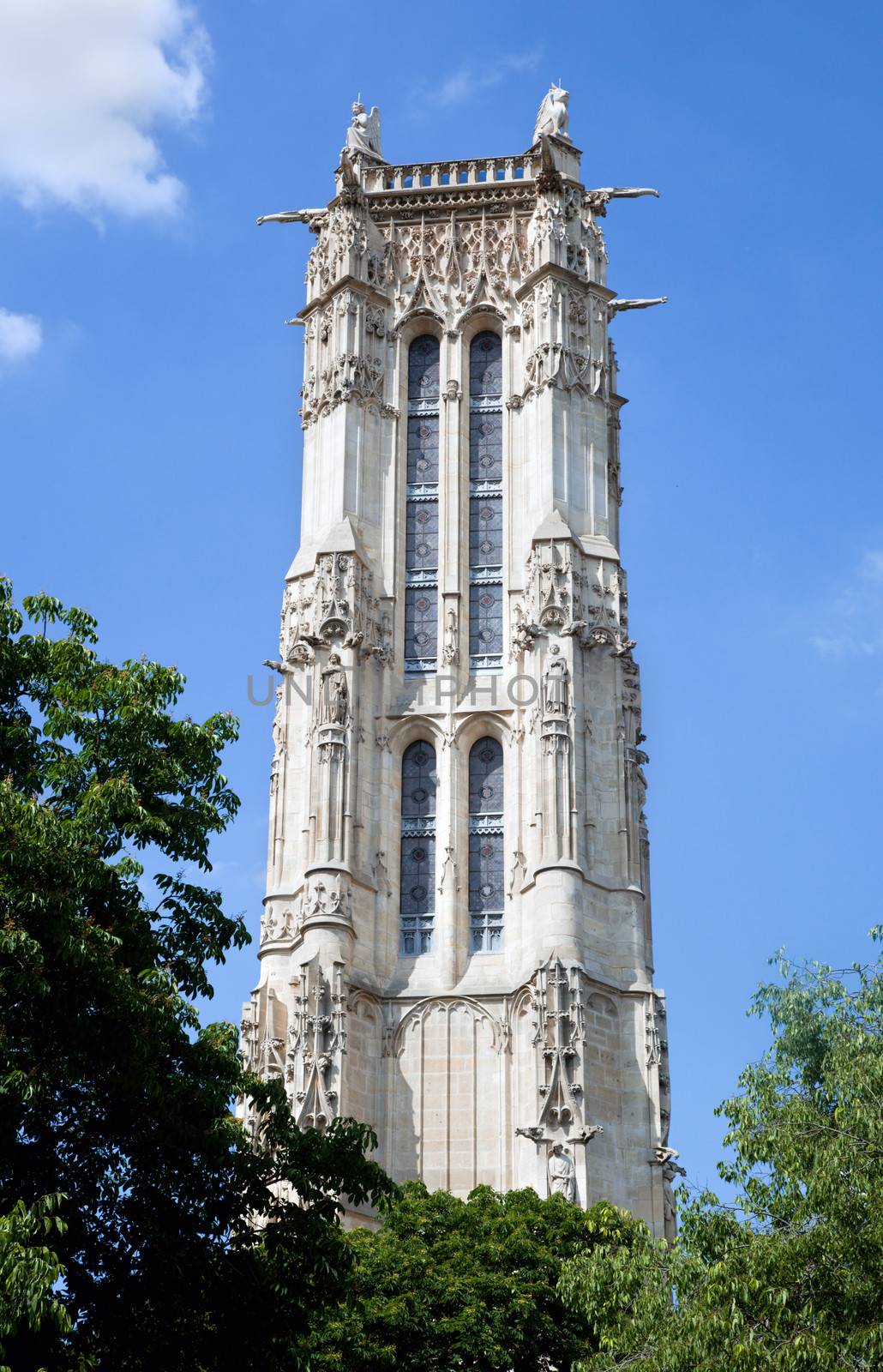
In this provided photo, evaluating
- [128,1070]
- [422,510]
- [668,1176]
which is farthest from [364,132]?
[128,1070]

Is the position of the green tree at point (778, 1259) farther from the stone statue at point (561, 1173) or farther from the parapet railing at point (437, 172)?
the parapet railing at point (437, 172)

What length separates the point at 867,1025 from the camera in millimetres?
27062

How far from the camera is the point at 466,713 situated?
46.7 m

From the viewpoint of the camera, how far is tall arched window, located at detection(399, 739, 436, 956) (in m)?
45.0

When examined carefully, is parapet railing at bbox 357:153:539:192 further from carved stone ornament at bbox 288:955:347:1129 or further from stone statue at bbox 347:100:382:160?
carved stone ornament at bbox 288:955:347:1129

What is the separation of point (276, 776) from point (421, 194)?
14716 millimetres

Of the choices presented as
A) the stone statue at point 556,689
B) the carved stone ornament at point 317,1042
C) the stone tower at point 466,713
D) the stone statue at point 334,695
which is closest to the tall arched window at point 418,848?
the stone tower at point 466,713

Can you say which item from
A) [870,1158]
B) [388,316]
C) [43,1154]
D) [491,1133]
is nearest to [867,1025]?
[870,1158]

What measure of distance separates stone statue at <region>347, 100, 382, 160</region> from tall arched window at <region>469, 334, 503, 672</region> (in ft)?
19.0

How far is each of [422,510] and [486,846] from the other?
7976 mm

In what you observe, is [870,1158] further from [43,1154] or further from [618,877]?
[618,877]

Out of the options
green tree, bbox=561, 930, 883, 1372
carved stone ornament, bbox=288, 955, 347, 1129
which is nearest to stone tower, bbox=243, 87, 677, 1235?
Answer: carved stone ornament, bbox=288, 955, 347, 1129

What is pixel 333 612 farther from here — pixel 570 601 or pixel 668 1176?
pixel 668 1176

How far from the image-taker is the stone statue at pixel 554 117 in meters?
53.2
